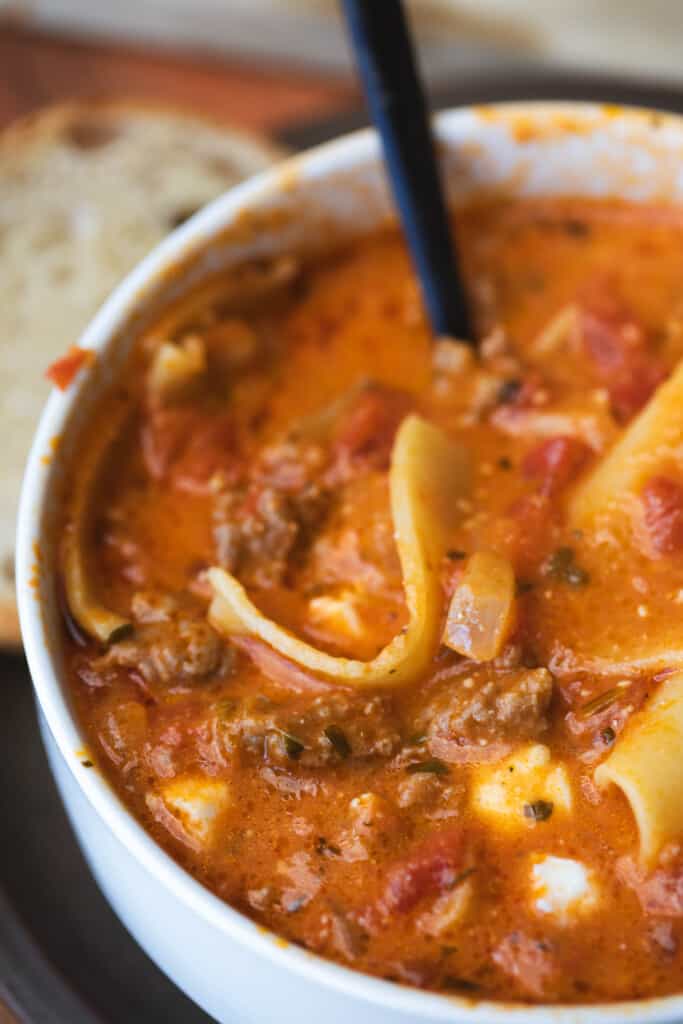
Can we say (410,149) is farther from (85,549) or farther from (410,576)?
(85,549)

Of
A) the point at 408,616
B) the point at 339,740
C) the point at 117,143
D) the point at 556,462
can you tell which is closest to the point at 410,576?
the point at 408,616

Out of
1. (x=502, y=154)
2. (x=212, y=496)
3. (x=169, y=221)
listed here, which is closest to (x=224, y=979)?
(x=212, y=496)

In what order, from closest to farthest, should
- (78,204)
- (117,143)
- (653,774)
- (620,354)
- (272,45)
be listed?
(653,774) < (620,354) < (78,204) < (117,143) < (272,45)

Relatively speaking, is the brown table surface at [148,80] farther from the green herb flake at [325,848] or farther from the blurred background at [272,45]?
the green herb flake at [325,848]

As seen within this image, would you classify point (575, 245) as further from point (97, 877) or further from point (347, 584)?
point (97, 877)

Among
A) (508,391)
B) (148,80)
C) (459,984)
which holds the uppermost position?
(148,80)

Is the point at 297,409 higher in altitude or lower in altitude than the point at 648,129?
lower
